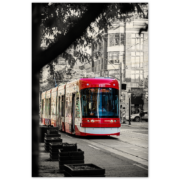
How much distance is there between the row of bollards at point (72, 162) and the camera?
709 cm

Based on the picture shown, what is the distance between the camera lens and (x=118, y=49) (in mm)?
51031

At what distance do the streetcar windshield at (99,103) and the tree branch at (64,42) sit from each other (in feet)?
49.7

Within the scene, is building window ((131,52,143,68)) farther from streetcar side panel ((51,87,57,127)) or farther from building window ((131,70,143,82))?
streetcar side panel ((51,87,57,127))

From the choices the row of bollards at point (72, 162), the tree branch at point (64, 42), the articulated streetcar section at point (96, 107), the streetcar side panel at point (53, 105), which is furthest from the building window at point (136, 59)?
Answer: the tree branch at point (64, 42)

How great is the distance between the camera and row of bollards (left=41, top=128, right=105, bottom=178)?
709cm

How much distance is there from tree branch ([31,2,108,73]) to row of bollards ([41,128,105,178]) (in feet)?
10.7

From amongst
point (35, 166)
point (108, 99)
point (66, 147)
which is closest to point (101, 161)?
point (66, 147)

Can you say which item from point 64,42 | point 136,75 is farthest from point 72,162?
point 136,75

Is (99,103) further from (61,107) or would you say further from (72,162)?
(72,162)

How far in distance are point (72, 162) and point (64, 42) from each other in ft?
17.7

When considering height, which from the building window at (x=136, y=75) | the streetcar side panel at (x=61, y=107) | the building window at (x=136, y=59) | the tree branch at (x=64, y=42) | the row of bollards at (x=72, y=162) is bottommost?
the row of bollards at (x=72, y=162)

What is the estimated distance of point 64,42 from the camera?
440cm

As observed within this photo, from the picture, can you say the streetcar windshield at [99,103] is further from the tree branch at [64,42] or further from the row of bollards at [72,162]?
the tree branch at [64,42]

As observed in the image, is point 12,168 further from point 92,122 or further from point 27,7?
point 92,122
